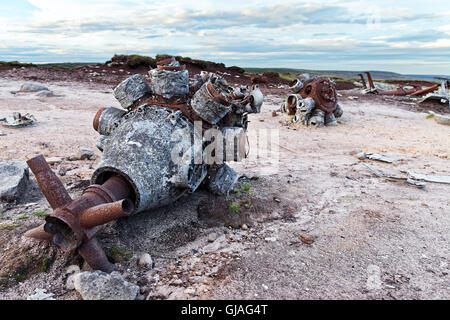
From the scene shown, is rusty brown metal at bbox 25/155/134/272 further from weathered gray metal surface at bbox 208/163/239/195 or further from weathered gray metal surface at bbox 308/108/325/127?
weathered gray metal surface at bbox 308/108/325/127

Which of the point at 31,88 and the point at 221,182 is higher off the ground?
the point at 31,88

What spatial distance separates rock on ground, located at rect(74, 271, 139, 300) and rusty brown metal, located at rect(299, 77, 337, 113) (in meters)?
9.74

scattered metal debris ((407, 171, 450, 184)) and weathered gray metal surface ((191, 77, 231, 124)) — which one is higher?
weathered gray metal surface ((191, 77, 231, 124))

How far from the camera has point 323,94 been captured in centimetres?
1117

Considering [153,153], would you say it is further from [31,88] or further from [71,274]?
[31,88]

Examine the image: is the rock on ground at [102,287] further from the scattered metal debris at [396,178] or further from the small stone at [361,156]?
the small stone at [361,156]

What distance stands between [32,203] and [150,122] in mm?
1719

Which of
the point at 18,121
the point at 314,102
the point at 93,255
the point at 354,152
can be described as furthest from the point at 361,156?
the point at 18,121

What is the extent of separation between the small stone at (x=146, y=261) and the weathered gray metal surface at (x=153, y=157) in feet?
1.68

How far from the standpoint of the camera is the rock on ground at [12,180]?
3.98m

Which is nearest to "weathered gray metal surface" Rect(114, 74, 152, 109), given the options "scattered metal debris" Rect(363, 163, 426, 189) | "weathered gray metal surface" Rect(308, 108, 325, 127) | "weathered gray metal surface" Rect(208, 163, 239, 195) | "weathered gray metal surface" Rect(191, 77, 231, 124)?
"weathered gray metal surface" Rect(191, 77, 231, 124)

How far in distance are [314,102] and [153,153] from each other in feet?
28.3

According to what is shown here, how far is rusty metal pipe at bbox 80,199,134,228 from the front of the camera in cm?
253

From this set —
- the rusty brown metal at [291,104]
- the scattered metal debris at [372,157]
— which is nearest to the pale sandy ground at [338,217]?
the scattered metal debris at [372,157]
